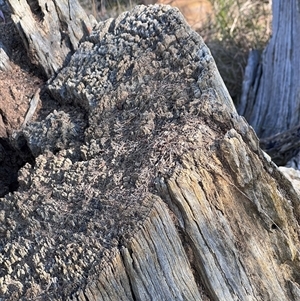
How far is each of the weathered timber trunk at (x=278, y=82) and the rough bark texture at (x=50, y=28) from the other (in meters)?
1.67

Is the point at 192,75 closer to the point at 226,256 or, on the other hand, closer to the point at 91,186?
the point at 91,186

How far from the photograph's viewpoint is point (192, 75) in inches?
88.3

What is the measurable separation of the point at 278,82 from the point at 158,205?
8.37ft

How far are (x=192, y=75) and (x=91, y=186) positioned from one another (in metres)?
0.55

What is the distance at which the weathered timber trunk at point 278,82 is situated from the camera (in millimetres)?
4062

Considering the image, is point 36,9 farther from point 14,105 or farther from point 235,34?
point 235,34

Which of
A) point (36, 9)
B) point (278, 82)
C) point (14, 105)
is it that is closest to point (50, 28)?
point (36, 9)

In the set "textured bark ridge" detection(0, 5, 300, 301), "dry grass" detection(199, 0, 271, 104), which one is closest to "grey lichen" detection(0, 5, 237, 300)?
"textured bark ridge" detection(0, 5, 300, 301)

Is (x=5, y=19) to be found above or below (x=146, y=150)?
above

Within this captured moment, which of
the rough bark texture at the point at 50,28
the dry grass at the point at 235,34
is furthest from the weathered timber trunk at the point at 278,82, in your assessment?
the rough bark texture at the point at 50,28

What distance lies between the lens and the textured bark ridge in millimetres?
1880

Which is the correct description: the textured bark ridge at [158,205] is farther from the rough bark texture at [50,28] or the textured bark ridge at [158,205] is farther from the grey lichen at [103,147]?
the rough bark texture at [50,28]

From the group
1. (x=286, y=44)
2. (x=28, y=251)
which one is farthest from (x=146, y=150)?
(x=286, y=44)

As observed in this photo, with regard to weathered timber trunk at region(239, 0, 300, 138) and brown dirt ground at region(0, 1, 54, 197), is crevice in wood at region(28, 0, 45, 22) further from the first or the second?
weathered timber trunk at region(239, 0, 300, 138)
